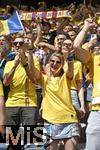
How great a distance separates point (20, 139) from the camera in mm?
7777

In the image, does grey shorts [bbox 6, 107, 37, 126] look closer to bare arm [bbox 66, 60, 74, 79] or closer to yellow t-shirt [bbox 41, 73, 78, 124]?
yellow t-shirt [bbox 41, 73, 78, 124]

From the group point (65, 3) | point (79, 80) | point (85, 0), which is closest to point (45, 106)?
point (79, 80)

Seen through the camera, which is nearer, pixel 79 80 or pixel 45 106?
pixel 45 106

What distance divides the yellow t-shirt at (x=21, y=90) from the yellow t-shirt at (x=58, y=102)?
0.97 m

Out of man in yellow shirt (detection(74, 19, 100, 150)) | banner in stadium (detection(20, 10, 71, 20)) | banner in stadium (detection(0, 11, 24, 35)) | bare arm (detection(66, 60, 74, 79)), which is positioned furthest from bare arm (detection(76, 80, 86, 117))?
banner in stadium (detection(20, 10, 71, 20))

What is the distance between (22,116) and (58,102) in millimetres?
1131

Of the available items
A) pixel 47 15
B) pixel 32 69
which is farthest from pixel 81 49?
pixel 47 15

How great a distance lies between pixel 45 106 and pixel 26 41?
103 cm

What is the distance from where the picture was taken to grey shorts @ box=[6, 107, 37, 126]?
25.3 ft

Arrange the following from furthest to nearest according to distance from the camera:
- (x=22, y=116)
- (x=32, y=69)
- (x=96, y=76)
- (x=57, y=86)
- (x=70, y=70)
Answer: (x=22, y=116) < (x=32, y=69) < (x=57, y=86) < (x=70, y=70) < (x=96, y=76)

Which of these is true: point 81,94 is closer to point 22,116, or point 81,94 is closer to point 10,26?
point 22,116

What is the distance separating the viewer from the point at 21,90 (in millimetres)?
7801

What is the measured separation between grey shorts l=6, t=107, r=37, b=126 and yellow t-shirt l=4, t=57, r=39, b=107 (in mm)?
77

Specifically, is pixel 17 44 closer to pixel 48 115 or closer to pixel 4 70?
pixel 4 70
